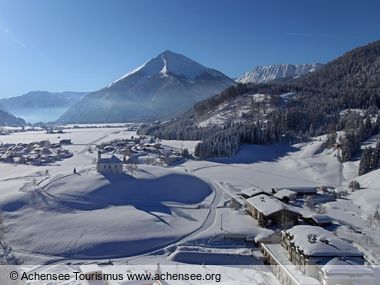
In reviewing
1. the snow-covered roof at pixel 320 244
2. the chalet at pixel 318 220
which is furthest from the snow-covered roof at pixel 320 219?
the snow-covered roof at pixel 320 244

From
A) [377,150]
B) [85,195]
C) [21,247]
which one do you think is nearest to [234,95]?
[377,150]

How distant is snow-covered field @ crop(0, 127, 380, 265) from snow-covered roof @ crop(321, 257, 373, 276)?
27.6ft

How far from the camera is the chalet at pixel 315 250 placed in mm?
25013

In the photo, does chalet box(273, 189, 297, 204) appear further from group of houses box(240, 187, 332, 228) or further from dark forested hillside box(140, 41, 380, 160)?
dark forested hillside box(140, 41, 380, 160)

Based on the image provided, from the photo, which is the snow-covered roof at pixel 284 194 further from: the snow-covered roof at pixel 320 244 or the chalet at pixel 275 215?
the snow-covered roof at pixel 320 244

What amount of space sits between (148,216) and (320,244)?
66.7 feet

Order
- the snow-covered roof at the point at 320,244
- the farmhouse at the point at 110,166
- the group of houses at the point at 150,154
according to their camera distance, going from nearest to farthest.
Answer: the snow-covered roof at the point at 320,244 → the farmhouse at the point at 110,166 → the group of houses at the point at 150,154

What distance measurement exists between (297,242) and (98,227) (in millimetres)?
19698

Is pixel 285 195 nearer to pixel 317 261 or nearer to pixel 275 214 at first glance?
pixel 275 214

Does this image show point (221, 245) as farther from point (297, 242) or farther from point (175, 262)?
point (297, 242)

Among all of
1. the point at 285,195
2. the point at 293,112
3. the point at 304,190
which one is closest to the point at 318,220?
the point at 285,195

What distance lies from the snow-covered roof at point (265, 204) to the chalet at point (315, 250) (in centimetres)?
1108

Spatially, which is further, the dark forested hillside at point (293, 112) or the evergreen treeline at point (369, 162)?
the dark forested hillside at point (293, 112)

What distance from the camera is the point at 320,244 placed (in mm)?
26266
